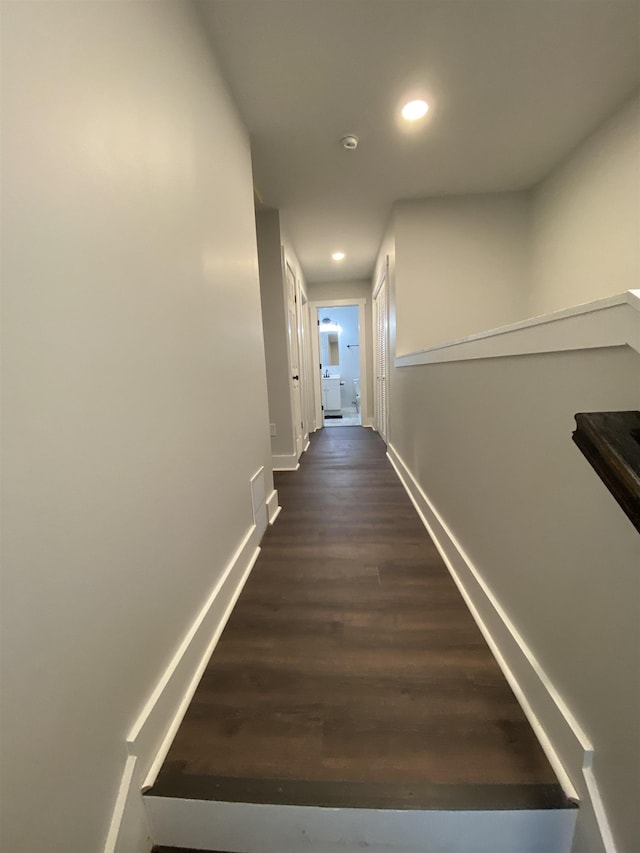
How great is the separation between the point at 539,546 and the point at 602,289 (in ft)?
7.29

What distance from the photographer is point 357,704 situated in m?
0.99

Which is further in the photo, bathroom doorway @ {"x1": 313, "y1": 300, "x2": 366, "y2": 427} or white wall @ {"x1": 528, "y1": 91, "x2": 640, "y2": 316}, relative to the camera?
bathroom doorway @ {"x1": 313, "y1": 300, "x2": 366, "y2": 427}

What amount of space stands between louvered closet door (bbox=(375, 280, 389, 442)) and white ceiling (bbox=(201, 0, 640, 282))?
135cm

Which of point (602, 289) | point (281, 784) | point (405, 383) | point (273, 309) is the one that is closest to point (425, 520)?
point (405, 383)

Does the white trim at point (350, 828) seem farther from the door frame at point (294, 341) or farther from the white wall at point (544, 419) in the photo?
the door frame at point (294, 341)

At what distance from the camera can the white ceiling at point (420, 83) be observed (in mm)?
1361

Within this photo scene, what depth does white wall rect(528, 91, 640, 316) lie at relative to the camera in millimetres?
1942

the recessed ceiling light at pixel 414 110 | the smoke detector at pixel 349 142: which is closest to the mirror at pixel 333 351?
the smoke detector at pixel 349 142

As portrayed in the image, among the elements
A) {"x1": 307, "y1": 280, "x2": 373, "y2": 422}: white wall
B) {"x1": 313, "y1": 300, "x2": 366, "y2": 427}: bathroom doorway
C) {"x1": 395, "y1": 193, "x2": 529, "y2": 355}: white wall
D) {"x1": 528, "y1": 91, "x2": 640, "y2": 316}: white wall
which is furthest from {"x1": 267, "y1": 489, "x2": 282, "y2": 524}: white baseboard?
{"x1": 313, "y1": 300, "x2": 366, "y2": 427}: bathroom doorway

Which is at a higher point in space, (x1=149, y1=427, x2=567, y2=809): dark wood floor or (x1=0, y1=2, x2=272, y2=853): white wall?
(x1=0, y1=2, x2=272, y2=853): white wall

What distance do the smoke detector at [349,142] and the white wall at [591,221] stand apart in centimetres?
153

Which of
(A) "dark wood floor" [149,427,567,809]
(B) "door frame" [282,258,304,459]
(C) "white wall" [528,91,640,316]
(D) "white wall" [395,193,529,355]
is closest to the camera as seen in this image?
(A) "dark wood floor" [149,427,567,809]

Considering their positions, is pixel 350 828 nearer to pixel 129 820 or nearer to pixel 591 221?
pixel 129 820

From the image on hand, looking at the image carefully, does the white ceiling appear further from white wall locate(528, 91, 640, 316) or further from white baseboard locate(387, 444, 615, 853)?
white baseboard locate(387, 444, 615, 853)
